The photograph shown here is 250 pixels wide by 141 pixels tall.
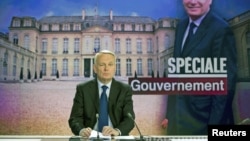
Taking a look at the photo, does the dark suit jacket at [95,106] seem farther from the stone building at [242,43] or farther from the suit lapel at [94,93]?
the stone building at [242,43]

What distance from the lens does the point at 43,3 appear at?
144 inches

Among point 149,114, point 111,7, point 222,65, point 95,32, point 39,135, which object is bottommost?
point 39,135

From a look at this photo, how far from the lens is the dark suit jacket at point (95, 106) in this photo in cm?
333

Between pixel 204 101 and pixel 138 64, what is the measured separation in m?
0.84

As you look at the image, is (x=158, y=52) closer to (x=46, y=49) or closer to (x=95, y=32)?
(x=95, y=32)

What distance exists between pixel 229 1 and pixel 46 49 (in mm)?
2161

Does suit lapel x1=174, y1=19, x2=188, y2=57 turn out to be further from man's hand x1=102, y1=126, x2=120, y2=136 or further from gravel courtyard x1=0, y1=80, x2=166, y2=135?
man's hand x1=102, y1=126, x2=120, y2=136

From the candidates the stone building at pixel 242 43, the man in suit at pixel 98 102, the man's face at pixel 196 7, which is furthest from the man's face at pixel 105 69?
the stone building at pixel 242 43

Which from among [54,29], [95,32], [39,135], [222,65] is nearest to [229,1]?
[222,65]

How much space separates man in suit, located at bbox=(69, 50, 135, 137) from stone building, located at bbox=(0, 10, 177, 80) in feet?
0.39

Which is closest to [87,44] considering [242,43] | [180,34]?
[180,34]

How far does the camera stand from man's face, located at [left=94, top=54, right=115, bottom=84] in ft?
11.5

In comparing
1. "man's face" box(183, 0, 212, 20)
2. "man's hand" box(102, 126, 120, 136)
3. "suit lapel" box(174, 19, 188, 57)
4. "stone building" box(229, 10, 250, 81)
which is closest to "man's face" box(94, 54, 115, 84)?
"man's hand" box(102, 126, 120, 136)

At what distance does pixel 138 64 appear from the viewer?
12.0 feet
